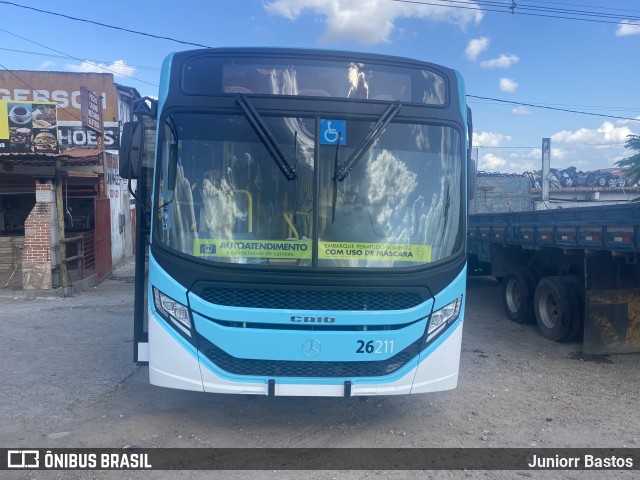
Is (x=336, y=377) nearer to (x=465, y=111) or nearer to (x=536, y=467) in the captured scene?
(x=536, y=467)

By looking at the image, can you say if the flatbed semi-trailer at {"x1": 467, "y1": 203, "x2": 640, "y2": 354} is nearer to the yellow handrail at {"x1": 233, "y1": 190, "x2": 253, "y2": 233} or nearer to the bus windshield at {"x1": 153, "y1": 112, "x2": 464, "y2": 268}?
the bus windshield at {"x1": 153, "y1": 112, "x2": 464, "y2": 268}

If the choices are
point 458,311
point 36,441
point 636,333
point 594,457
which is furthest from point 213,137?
point 636,333

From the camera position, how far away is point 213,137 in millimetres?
4594

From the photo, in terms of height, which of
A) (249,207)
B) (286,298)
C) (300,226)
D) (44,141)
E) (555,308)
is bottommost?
(555,308)

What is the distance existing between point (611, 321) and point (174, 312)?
591cm

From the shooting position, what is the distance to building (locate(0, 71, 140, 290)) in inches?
499

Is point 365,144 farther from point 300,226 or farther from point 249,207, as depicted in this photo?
point 249,207

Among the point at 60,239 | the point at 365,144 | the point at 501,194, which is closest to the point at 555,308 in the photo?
the point at 365,144

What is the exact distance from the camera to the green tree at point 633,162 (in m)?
18.9

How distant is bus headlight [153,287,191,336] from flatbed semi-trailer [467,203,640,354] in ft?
16.6

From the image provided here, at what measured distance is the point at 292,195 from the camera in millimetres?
4543

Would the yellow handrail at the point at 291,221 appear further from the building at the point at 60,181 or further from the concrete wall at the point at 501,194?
the concrete wall at the point at 501,194

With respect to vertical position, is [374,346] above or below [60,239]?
below

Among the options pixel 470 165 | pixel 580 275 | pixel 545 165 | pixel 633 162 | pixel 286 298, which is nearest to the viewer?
pixel 286 298
